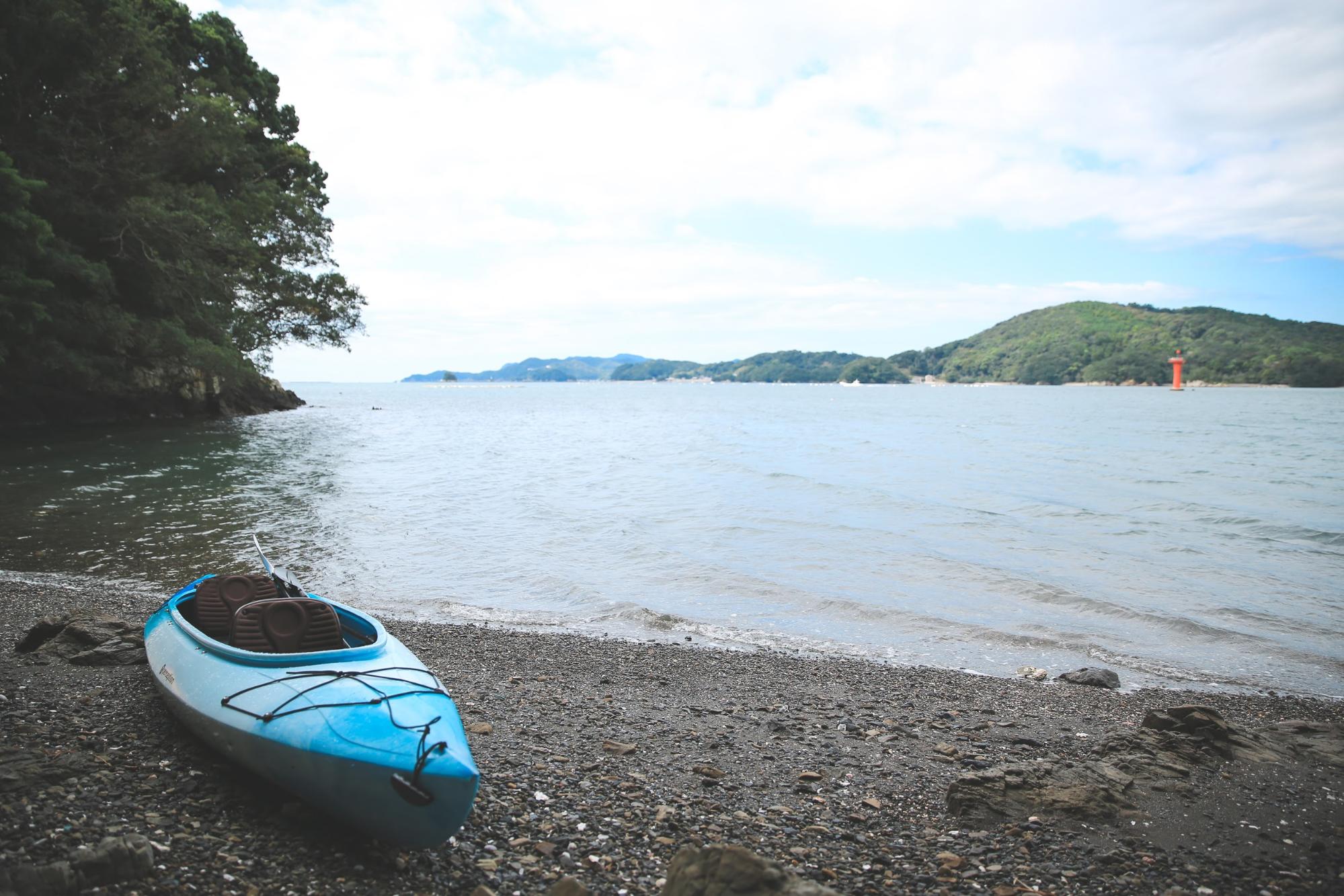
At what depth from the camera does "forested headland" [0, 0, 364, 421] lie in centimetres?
2458

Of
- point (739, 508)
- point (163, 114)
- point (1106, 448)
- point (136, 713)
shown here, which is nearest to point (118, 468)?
point (163, 114)

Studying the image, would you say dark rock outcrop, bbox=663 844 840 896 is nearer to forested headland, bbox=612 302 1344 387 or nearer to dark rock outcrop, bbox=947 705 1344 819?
dark rock outcrop, bbox=947 705 1344 819

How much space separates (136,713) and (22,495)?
55.7 feet

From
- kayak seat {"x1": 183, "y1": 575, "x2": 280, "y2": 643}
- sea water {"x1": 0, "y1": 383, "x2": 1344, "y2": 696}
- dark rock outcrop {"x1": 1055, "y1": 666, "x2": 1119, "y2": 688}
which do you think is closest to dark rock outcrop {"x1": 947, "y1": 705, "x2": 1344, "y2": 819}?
dark rock outcrop {"x1": 1055, "y1": 666, "x2": 1119, "y2": 688}

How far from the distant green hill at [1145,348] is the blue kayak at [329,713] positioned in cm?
15866

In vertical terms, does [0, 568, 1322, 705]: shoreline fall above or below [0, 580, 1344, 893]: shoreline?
below

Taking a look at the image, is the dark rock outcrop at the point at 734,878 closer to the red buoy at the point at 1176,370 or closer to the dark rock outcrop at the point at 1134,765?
the dark rock outcrop at the point at 1134,765

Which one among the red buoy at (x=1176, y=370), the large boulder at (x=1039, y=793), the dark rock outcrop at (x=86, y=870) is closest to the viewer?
A: the dark rock outcrop at (x=86, y=870)

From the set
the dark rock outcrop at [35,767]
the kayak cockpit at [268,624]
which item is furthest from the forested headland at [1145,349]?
the dark rock outcrop at [35,767]

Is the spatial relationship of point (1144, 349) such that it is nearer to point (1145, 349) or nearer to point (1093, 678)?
point (1145, 349)

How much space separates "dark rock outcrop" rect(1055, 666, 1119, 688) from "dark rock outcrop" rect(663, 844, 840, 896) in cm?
663

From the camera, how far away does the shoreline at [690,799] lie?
14.3 ft

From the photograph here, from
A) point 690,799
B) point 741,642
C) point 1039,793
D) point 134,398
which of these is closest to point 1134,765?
point 1039,793

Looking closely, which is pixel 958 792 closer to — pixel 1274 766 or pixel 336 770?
pixel 1274 766
